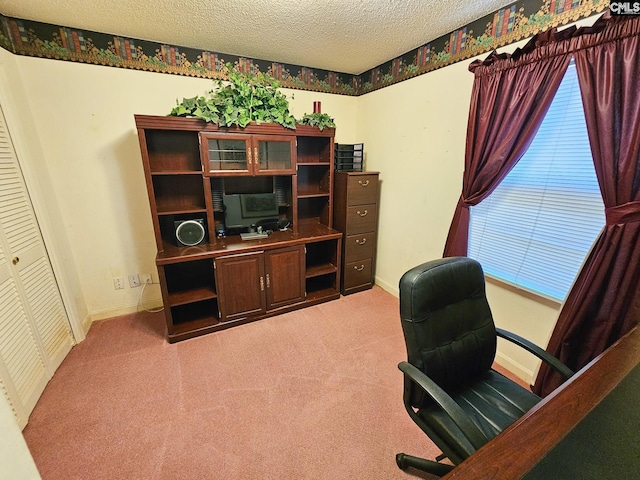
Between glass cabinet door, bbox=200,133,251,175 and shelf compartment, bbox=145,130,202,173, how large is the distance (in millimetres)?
184

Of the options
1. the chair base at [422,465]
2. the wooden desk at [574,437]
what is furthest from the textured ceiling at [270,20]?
the chair base at [422,465]

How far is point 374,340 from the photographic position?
2312mm

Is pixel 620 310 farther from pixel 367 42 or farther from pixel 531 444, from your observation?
pixel 367 42

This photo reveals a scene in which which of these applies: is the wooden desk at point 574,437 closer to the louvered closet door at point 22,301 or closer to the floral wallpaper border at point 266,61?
the floral wallpaper border at point 266,61

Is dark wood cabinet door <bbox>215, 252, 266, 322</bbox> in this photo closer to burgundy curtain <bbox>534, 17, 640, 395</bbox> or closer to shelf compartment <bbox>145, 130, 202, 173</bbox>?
shelf compartment <bbox>145, 130, 202, 173</bbox>

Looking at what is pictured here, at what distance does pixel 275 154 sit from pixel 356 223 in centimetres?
110

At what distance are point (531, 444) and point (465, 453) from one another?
0.37 meters

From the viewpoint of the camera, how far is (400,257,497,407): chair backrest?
112cm

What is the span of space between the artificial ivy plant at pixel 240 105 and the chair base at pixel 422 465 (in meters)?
A: 2.44

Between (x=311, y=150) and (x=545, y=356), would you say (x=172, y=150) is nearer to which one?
(x=311, y=150)

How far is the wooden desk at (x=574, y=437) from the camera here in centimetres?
64

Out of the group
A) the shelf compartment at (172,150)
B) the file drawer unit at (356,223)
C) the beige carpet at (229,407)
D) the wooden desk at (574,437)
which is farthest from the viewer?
the file drawer unit at (356,223)

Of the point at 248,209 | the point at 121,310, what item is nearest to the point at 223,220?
the point at 248,209

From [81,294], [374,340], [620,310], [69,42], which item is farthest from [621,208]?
[81,294]
